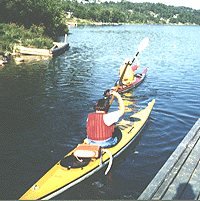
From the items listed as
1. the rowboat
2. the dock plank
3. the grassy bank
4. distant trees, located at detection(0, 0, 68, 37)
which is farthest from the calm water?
distant trees, located at detection(0, 0, 68, 37)

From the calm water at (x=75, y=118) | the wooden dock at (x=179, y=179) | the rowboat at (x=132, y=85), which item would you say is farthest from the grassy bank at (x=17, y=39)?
the wooden dock at (x=179, y=179)

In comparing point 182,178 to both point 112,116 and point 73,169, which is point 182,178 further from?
point 73,169

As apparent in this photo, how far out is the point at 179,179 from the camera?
441 centimetres

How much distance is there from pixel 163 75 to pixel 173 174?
1388 cm

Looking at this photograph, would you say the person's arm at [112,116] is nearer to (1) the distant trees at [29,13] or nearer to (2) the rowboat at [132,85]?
(2) the rowboat at [132,85]

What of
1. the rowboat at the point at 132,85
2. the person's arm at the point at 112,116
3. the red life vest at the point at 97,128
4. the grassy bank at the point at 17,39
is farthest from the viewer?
the grassy bank at the point at 17,39

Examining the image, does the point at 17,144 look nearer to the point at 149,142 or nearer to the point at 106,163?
the point at 106,163

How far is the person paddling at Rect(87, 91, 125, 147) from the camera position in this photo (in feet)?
18.2

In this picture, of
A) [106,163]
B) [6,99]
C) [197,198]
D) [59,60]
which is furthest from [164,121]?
[59,60]

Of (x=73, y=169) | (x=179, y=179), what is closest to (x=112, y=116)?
(x=73, y=169)

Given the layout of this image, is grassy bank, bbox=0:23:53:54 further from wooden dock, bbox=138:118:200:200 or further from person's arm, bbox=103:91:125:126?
wooden dock, bbox=138:118:200:200

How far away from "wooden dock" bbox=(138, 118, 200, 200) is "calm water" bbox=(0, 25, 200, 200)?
117 centimetres

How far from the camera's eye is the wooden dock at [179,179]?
402 centimetres

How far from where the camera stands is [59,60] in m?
22.6
